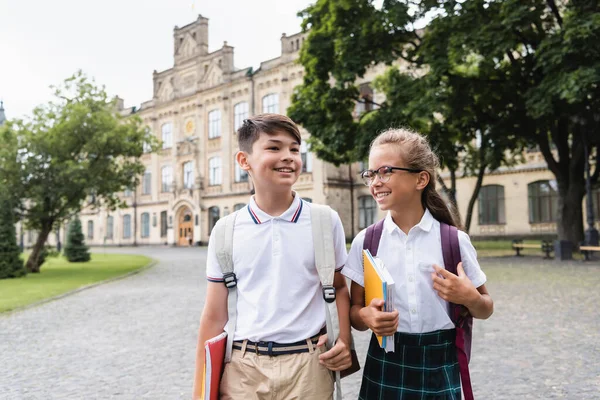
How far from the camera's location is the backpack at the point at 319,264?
2.20 meters

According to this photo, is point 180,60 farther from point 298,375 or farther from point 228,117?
point 298,375

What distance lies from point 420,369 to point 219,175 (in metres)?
41.3

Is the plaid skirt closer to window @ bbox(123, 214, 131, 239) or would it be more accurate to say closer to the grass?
the grass

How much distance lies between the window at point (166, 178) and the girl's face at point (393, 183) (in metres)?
46.4

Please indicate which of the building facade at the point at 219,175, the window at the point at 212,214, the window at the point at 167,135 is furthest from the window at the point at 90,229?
the window at the point at 212,214

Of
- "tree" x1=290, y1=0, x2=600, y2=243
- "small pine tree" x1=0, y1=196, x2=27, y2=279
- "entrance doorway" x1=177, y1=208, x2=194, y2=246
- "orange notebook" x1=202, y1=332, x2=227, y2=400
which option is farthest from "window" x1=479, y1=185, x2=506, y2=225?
"orange notebook" x1=202, y1=332, x2=227, y2=400

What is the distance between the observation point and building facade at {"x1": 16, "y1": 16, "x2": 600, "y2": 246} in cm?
3014

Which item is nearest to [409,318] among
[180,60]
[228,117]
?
[228,117]

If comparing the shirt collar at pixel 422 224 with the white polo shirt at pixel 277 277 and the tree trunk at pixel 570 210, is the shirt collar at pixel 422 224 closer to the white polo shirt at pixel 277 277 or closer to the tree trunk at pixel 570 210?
the white polo shirt at pixel 277 277

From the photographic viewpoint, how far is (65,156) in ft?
63.7

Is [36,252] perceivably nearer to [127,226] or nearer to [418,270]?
[418,270]

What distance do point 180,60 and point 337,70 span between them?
31.2 m

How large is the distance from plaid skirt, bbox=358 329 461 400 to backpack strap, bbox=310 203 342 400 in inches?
8.8

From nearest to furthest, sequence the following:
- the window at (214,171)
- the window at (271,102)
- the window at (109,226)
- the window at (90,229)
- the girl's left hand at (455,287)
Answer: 1. the girl's left hand at (455,287)
2. the window at (271,102)
3. the window at (214,171)
4. the window at (109,226)
5. the window at (90,229)
